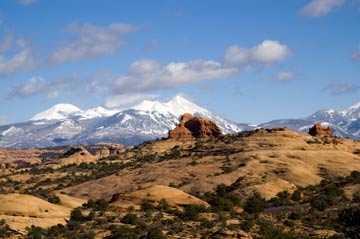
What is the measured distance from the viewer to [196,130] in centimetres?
17225

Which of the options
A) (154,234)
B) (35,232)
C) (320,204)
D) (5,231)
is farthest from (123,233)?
(320,204)

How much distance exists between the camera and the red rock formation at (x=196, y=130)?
17038 centimetres

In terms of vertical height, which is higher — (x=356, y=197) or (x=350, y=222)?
(x=356, y=197)

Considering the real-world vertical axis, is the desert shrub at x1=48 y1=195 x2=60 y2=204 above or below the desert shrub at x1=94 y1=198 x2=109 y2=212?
above

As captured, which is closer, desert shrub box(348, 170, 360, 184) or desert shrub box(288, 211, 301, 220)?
desert shrub box(288, 211, 301, 220)

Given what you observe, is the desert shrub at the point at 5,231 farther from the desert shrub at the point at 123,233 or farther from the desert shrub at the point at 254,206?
the desert shrub at the point at 254,206

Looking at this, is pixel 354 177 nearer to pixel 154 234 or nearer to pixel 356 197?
pixel 356 197

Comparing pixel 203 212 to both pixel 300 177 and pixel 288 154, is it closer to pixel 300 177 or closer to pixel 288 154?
pixel 300 177

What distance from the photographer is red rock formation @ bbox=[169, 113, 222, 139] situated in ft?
559

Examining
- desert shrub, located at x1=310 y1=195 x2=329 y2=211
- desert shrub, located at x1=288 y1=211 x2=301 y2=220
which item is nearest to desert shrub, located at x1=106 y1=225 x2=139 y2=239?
desert shrub, located at x1=288 y1=211 x2=301 y2=220

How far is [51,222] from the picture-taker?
182 ft

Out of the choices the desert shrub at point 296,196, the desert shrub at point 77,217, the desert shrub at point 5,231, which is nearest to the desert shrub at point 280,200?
the desert shrub at point 296,196

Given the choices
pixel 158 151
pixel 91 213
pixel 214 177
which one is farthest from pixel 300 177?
pixel 158 151

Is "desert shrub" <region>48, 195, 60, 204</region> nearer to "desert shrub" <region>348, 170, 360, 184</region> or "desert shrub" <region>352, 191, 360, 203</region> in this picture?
"desert shrub" <region>352, 191, 360, 203</region>
